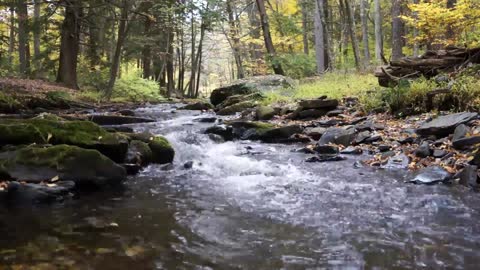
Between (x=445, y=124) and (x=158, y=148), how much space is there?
5206 millimetres

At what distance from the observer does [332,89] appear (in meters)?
14.0

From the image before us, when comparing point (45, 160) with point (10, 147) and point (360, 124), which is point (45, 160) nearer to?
point (10, 147)

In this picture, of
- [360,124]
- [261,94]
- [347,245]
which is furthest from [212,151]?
[261,94]

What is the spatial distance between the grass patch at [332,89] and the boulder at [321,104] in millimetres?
1062

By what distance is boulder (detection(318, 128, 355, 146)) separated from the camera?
873 cm

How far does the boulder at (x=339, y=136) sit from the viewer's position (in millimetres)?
8727

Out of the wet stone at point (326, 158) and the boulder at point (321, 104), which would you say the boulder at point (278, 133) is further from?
the wet stone at point (326, 158)

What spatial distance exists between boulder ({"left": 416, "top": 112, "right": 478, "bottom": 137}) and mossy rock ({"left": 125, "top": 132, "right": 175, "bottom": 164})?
185 inches

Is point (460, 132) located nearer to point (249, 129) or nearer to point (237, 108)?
point (249, 129)

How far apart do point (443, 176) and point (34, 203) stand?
5442 mm

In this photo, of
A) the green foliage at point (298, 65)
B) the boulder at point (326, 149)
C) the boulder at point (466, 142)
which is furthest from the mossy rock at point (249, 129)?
the green foliage at point (298, 65)

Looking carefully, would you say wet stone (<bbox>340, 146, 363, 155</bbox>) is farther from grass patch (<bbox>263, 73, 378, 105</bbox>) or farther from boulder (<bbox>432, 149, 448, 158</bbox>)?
grass patch (<bbox>263, 73, 378, 105</bbox>)

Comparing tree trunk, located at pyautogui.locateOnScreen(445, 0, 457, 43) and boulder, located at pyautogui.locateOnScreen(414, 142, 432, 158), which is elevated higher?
tree trunk, located at pyautogui.locateOnScreen(445, 0, 457, 43)

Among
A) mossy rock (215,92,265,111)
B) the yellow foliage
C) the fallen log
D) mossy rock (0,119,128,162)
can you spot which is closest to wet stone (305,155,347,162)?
mossy rock (0,119,128,162)
